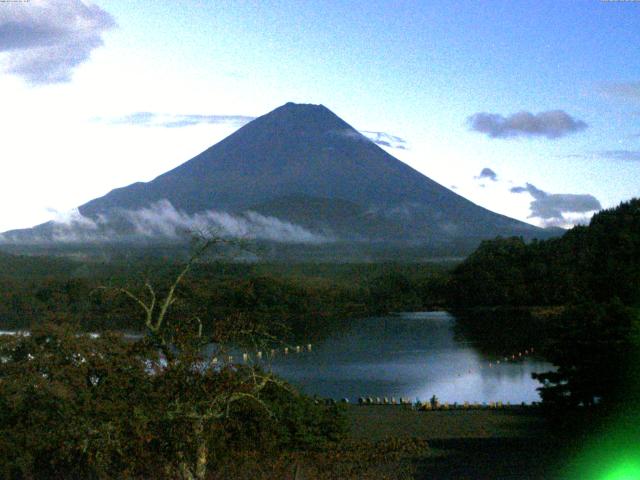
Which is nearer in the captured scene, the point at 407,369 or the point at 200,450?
the point at 200,450

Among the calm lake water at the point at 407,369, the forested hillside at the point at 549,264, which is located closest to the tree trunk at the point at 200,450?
the calm lake water at the point at 407,369

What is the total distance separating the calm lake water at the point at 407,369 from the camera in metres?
21.0

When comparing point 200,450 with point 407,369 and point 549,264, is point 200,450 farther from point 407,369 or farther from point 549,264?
point 549,264

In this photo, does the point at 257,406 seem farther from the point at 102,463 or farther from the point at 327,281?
the point at 327,281

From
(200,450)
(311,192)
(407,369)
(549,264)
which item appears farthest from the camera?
(311,192)

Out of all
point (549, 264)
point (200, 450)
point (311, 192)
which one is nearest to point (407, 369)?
point (200, 450)

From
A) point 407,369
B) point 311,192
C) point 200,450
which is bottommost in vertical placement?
point 407,369

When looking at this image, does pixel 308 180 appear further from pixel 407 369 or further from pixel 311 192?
pixel 407 369

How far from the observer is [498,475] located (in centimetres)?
898

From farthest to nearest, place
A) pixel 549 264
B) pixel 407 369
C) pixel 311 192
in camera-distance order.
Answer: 1. pixel 311 192
2. pixel 549 264
3. pixel 407 369

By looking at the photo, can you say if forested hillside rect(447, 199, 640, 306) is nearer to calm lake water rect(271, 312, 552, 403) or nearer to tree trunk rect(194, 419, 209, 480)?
calm lake water rect(271, 312, 552, 403)

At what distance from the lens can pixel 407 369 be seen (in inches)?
1030

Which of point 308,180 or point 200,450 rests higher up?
point 308,180

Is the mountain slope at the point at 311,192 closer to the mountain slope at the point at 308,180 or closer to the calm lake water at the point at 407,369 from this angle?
the mountain slope at the point at 308,180
